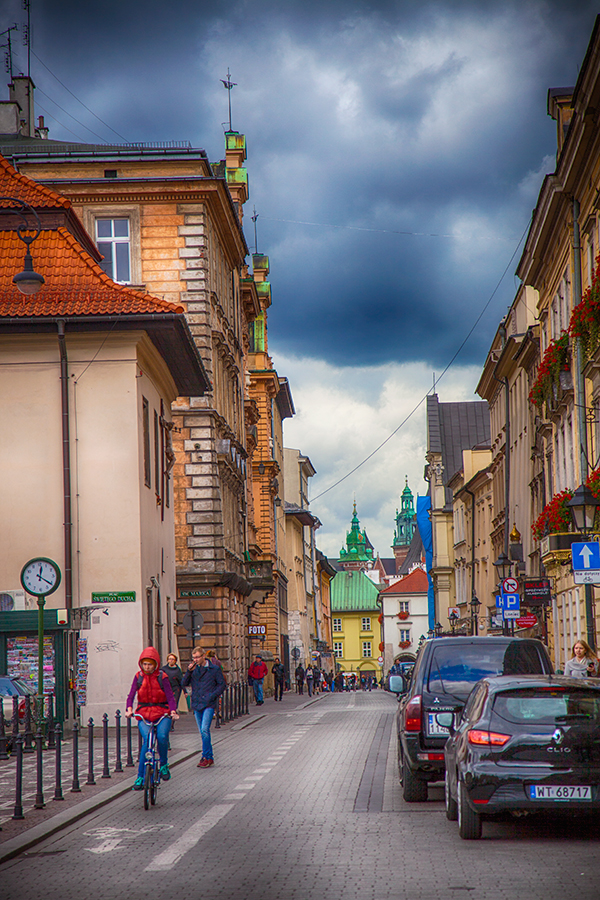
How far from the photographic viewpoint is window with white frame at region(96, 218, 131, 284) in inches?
1601

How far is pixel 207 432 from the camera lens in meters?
41.3

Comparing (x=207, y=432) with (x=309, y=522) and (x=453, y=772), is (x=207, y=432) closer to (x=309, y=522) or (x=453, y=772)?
(x=453, y=772)

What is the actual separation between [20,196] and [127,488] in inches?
287

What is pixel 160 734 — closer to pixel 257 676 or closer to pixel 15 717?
pixel 15 717

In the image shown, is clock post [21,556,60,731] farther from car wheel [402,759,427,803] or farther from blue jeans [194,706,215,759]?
car wheel [402,759,427,803]

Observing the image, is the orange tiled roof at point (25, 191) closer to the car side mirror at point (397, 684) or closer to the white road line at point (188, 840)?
→ the car side mirror at point (397, 684)

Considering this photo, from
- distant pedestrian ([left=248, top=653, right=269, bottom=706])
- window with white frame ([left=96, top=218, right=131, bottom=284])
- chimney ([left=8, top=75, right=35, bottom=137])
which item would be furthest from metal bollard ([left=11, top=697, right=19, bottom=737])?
chimney ([left=8, top=75, right=35, bottom=137])

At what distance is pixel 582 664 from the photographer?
1983 cm

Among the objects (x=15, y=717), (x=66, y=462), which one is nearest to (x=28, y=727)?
(x=15, y=717)

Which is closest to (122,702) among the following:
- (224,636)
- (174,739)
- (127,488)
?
(174,739)

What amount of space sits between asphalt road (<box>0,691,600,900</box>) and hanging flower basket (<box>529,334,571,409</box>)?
612 inches

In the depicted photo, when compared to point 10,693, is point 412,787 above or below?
below

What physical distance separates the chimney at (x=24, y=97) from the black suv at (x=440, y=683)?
143 ft

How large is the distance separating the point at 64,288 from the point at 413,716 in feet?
58.1
